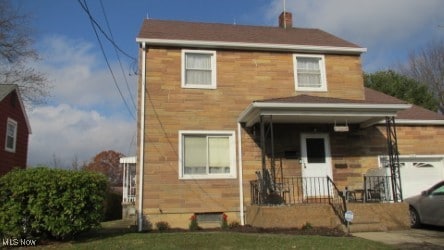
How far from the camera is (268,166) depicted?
46.3 feet

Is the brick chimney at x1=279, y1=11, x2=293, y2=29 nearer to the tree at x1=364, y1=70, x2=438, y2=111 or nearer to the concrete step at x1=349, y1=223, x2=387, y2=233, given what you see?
the concrete step at x1=349, y1=223, x2=387, y2=233

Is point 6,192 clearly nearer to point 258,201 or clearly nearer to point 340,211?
point 258,201

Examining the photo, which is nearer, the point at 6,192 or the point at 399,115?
the point at 6,192

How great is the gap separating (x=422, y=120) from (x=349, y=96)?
10.1ft

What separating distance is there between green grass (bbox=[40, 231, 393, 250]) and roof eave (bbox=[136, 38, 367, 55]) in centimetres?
675

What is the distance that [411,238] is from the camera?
10.5m

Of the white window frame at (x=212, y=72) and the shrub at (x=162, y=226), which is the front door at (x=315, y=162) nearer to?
the white window frame at (x=212, y=72)

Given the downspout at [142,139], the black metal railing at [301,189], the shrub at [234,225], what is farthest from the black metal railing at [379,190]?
the downspout at [142,139]

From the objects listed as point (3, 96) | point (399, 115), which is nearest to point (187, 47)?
point (399, 115)

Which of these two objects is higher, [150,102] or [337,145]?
[150,102]

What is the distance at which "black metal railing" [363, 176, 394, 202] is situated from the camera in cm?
1362

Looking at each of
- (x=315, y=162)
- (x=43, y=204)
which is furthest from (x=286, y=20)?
(x=43, y=204)

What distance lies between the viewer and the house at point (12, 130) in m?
19.4

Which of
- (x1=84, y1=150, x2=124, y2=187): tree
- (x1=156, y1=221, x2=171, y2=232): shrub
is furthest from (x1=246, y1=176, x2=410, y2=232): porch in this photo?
(x1=84, y1=150, x2=124, y2=187): tree
